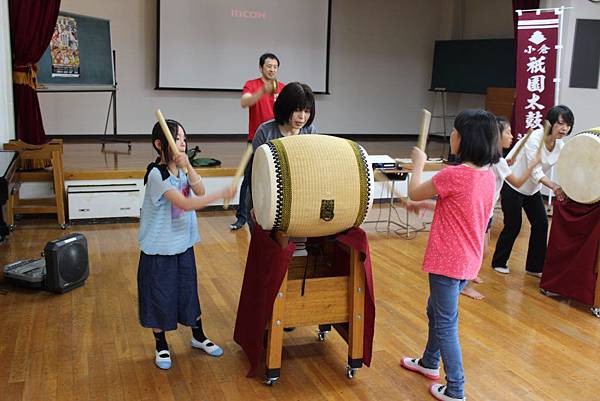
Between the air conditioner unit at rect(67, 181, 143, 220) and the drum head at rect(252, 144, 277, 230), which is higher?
the drum head at rect(252, 144, 277, 230)

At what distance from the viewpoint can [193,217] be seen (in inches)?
108

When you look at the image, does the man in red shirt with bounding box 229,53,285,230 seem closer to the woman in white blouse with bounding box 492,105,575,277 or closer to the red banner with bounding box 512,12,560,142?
the woman in white blouse with bounding box 492,105,575,277

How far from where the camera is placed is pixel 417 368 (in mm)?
2805

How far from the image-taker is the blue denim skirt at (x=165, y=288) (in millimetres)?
2668

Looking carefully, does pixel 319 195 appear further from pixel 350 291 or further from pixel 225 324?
pixel 225 324

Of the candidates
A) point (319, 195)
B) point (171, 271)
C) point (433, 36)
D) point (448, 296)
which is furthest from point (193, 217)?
point (433, 36)

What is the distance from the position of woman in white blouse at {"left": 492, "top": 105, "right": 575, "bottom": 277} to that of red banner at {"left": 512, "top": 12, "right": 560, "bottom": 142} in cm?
187

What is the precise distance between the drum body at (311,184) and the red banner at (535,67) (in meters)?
3.95

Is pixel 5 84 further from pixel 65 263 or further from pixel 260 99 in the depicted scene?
pixel 65 263

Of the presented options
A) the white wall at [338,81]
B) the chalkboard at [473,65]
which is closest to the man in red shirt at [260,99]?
the white wall at [338,81]

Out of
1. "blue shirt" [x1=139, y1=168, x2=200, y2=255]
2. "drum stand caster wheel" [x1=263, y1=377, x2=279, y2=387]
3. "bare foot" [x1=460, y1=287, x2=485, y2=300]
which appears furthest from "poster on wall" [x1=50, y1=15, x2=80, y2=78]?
"drum stand caster wheel" [x1=263, y1=377, x2=279, y2=387]

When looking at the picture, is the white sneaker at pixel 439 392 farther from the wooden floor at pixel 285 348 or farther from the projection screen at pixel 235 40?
the projection screen at pixel 235 40

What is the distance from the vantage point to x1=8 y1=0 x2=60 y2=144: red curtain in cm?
565

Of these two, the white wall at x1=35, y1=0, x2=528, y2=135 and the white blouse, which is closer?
the white blouse
